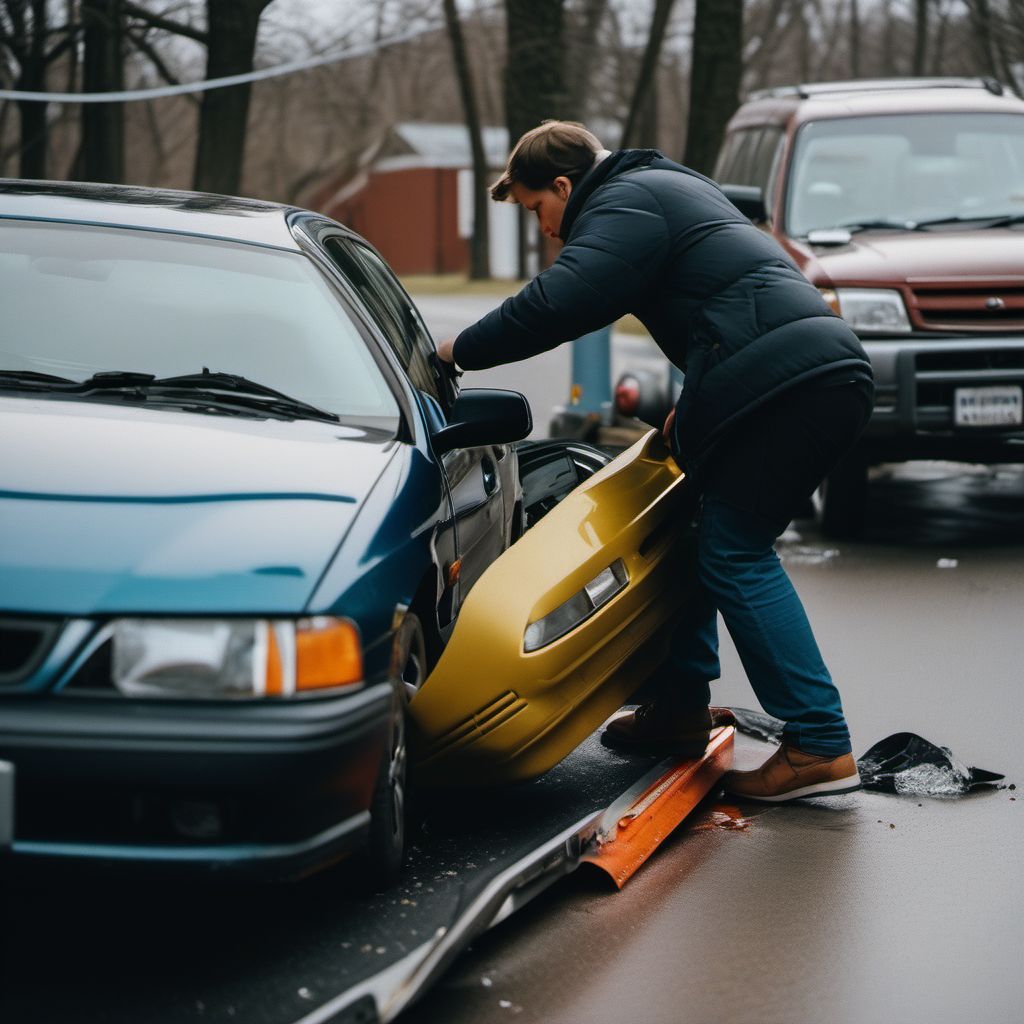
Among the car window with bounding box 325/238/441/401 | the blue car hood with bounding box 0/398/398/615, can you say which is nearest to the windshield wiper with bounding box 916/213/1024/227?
the car window with bounding box 325/238/441/401

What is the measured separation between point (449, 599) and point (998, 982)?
1510 mm

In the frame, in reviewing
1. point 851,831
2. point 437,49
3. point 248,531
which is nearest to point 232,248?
point 248,531

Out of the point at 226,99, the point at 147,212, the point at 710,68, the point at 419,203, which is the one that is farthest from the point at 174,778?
the point at 419,203

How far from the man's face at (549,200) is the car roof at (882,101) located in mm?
5924

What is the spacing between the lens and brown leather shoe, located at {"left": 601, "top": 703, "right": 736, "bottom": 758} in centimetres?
520

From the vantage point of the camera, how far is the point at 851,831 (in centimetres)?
481

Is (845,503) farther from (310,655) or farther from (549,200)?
(310,655)

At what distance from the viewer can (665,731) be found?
17.1 ft

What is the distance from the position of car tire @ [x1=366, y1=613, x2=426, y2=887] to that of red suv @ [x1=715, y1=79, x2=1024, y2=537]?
209 inches

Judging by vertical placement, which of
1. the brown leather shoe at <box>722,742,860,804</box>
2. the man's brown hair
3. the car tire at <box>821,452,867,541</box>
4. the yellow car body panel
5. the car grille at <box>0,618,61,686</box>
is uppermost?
the man's brown hair

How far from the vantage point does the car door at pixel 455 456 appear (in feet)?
15.0

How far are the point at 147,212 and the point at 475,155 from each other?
46.0 m

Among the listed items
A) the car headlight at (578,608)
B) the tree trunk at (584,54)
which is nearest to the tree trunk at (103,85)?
the car headlight at (578,608)

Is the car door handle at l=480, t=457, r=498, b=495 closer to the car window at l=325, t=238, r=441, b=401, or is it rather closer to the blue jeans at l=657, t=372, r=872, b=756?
the car window at l=325, t=238, r=441, b=401
